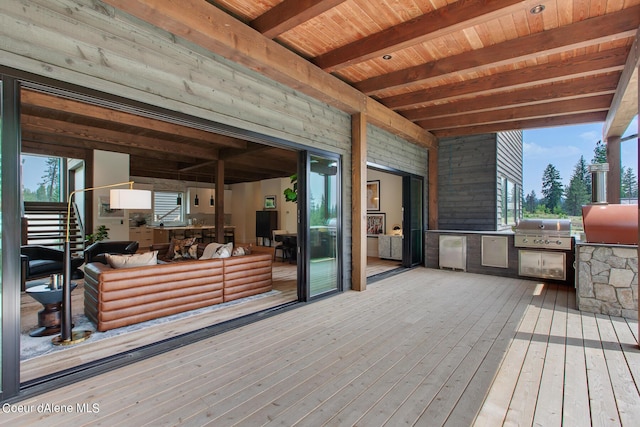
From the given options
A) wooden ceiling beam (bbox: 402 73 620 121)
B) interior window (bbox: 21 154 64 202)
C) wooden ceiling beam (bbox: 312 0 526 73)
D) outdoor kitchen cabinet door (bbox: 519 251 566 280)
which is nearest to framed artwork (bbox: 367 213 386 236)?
wooden ceiling beam (bbox: 402 73 620 121)

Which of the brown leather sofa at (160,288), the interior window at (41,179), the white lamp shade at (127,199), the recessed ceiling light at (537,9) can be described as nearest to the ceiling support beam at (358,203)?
the brown leather sofa at (160,288)

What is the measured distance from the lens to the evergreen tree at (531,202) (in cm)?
782

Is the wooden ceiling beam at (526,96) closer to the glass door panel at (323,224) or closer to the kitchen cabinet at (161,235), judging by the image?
the glass door panel at (323,224)

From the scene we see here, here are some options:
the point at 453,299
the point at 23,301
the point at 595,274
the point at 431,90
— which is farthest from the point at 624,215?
the point at 23,301

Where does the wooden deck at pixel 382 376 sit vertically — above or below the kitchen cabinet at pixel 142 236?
below

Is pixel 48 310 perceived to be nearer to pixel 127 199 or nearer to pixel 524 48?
pixel 127 199

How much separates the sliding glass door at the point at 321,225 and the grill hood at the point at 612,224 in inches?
134

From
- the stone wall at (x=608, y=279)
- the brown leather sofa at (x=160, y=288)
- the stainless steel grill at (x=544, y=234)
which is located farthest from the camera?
the stainless steel grill at (x=544, y=234)

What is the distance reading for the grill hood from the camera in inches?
151

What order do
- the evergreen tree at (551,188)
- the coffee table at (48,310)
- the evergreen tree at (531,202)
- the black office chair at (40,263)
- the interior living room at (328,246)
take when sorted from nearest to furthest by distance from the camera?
the interior living room at (328,246) → the coffee table at (48,310) → the black office chair at (40,263) → the evergreen tree at (551,188) → the evergreen tree at (531,202)

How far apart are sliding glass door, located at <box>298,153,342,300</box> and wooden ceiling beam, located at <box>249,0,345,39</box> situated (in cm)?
160

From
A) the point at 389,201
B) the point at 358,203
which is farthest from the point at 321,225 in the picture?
the point at 389,201

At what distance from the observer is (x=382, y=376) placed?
2295 millimetres

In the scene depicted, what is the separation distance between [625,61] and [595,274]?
109 inches
